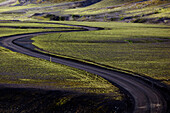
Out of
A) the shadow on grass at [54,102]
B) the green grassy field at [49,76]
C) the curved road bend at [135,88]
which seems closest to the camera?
the shadow on grass at [54,102]

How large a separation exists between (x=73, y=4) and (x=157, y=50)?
158m

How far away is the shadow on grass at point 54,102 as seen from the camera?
16.7 metres

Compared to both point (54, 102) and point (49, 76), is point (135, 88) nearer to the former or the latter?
point (54, 102)

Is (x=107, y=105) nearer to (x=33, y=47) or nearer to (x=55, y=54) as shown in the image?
(x=55, y=54)

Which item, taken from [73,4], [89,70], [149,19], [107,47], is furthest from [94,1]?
[89,70]

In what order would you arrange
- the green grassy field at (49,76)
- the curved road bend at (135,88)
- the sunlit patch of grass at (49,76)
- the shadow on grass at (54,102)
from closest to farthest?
the shadow on grass at (54,102), the curved road bend at (135,88), the sunlit patch of grass at (49,76), the green grassy field at (49,76)

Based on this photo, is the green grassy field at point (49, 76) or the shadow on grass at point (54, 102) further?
the green grassy field at point (49, 76)

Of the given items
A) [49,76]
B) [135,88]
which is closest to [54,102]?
[49,76]

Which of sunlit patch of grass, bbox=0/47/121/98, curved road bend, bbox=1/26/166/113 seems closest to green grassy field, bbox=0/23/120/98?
sunlit patch of grass, bbox=0/47/121/98

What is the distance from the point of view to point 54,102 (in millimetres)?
17672

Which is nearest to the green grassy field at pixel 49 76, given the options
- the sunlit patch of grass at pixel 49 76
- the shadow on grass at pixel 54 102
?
the sunlit patch of grass at pixel 49 76

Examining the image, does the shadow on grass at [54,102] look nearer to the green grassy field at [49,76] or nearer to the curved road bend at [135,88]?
the curved road bend at [135,88]

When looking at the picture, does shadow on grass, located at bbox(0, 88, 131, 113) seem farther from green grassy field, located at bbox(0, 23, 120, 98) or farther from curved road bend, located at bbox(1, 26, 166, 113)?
green grassy field, located at bbox(0, 23, 120, 98)

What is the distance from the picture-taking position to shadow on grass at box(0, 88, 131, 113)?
1666 cm
